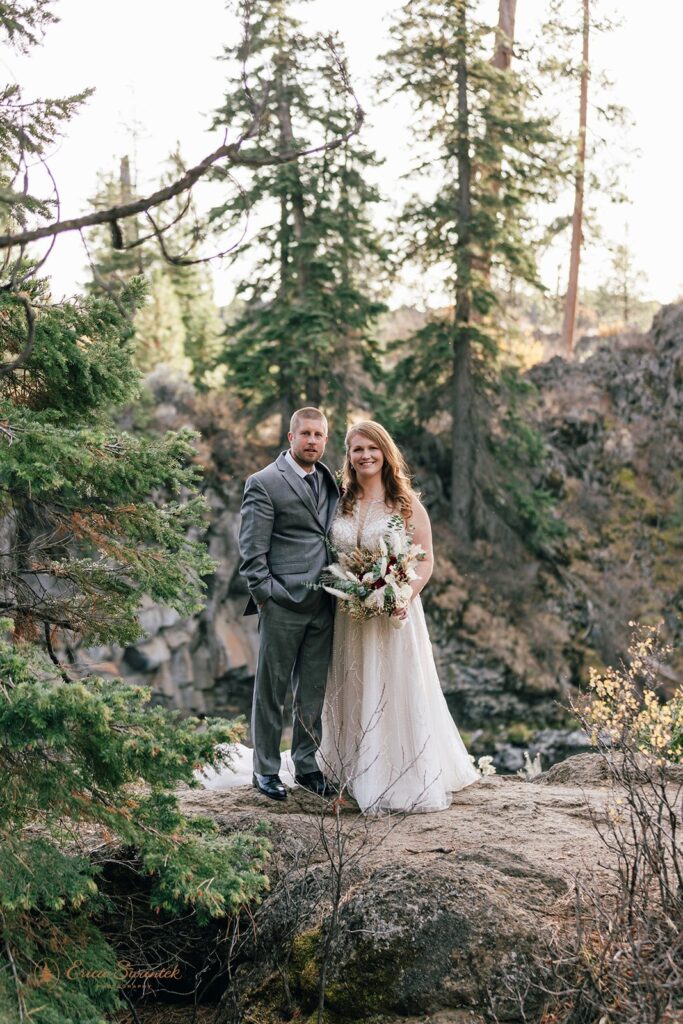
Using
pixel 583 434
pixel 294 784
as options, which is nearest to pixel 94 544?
pixel 294 784

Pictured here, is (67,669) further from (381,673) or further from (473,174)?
(473,174)

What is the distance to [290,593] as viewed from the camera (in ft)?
20.6

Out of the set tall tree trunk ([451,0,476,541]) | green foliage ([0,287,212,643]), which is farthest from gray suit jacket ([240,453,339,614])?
tall tree trunk ([451,0,476,541])

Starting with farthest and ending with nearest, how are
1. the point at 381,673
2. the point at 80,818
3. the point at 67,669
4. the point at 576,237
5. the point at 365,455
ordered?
the point at 576,237, the point at 381,673, the point at 365,455, the point at 67,669, the point at 80,818

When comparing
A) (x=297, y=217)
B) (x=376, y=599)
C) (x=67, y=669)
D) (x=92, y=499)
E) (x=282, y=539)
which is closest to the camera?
(x=67, y=669)

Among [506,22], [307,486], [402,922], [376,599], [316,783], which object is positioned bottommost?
[402,922]

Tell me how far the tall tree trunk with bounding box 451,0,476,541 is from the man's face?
15.9 meters

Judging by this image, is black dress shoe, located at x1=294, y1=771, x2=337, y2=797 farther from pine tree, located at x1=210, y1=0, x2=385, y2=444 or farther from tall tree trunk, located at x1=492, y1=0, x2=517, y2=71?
tall tree trunk, located at x1=492, y1=0, x2=517, y2=71

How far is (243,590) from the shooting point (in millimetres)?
20906

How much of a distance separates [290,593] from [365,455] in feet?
3.28

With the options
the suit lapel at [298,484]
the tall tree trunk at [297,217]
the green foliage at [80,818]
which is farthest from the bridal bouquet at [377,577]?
the tall tree trunk at [297,217]

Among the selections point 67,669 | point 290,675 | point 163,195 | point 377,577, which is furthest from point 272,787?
point 163,195

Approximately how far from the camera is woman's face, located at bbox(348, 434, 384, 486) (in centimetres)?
650

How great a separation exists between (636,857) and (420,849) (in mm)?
1444
